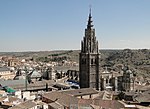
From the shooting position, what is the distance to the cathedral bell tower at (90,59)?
54.2m

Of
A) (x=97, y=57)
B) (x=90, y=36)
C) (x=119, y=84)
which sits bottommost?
(x=119, y=84)

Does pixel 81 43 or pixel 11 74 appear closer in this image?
pixel 81 43

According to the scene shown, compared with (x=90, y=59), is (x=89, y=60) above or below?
below

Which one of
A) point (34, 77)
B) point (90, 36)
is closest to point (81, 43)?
point (90, 36)

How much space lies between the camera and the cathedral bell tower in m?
54.2

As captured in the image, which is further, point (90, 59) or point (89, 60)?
point (90, 59)

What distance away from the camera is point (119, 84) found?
7369 cm

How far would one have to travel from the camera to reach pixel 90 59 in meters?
54.2

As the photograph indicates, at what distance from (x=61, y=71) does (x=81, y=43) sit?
1621 inches

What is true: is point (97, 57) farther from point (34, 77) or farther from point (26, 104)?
point (34, 77)

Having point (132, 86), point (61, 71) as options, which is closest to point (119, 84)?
point (132, 86)

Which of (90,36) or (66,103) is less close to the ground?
(90,36)

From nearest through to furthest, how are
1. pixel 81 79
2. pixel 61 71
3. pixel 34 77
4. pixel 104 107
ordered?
pixel 104 107
pixel 81 79
pixel 34 77
pixel 61 71

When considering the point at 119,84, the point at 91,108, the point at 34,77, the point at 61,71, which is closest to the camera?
the point at 91,108
